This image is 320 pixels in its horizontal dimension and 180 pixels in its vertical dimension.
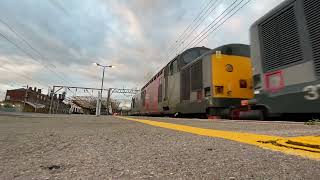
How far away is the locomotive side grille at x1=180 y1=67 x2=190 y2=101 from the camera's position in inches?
483

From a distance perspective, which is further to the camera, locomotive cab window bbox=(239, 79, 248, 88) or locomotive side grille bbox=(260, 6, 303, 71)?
locomotive cab window bbox=(239, 79, 248, 88)

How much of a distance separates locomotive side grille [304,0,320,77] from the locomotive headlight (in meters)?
1.06

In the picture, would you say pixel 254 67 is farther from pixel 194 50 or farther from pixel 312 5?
pixel 194 50

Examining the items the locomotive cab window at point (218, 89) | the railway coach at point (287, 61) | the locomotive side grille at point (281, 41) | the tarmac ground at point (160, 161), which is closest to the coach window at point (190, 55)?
the locomotive cab window at point (218, 89)

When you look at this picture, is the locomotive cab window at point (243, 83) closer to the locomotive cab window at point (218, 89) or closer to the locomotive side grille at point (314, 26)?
the locomotive cab window at point (218, 89)

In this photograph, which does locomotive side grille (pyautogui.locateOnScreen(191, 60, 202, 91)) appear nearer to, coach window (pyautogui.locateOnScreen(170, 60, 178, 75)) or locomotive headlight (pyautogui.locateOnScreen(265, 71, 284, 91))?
coach window (pyautogui.locateOnScreen(170, 60, 178, 75))

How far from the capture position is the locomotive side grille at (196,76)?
1122cm

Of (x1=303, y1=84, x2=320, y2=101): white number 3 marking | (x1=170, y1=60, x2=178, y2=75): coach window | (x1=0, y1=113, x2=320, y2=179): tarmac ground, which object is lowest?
(x1=0, y1=113, x2=320, y2=179): tarmac ground

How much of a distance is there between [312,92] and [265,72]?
1.92 m

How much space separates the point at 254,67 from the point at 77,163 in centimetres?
710

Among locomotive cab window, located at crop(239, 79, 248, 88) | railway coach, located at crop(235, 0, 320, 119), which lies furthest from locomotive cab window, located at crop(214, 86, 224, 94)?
railway coach, located at crop(235, 0, 320, 119)

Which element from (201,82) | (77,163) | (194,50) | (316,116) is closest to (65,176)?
(77,163)

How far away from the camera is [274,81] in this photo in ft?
23.1

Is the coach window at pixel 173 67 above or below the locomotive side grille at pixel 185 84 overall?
above
